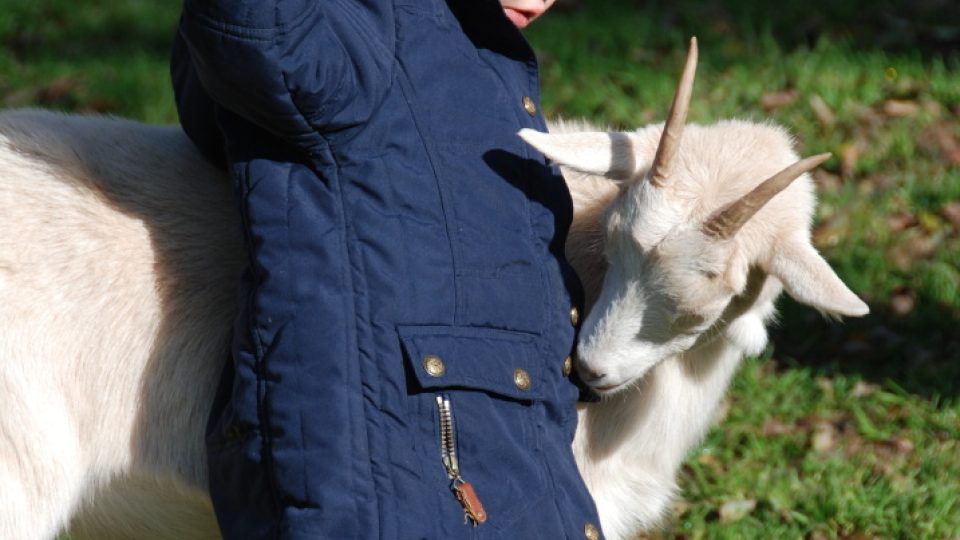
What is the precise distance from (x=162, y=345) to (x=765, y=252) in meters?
1.37

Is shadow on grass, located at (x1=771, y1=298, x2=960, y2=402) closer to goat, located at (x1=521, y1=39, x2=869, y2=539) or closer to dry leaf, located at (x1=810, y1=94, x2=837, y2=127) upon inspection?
dry leaf, located at (x1=810, y1=94, x2=837, y2=127)

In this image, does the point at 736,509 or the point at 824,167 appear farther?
the point at 824,167

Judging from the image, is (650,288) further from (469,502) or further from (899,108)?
(899,108)

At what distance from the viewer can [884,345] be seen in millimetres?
5246

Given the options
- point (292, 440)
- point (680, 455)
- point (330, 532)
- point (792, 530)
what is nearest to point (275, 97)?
point (292, 440)

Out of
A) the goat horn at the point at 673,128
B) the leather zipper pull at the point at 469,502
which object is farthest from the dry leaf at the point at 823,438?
the leather zipper pull at the point at 469,502

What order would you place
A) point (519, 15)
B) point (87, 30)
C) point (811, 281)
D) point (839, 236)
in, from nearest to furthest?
1. point (811, 281)
2. point (519, 15)
3. point (839, 236)
4. point (87, 30)

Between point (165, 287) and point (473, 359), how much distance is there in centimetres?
77

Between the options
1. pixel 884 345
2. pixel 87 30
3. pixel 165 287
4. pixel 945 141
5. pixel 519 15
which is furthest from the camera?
pixel 87 30

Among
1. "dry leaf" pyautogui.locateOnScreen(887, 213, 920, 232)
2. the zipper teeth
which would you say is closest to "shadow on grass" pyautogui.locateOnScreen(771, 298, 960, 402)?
"dry leaf" pyautogui.locateOnScreen(887, 213, 920, 232)

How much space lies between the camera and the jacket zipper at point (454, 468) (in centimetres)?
286

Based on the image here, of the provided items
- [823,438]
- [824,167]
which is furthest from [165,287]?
[824,167]

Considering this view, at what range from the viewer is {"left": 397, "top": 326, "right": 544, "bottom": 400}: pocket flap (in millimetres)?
2857

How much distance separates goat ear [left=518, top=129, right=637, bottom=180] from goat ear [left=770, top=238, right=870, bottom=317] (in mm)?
406
